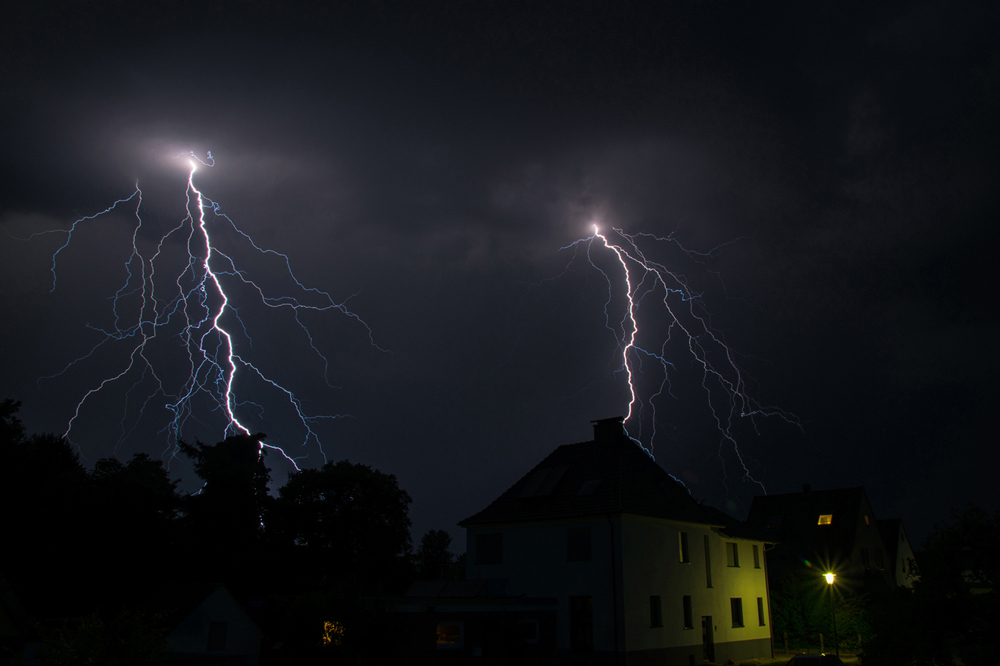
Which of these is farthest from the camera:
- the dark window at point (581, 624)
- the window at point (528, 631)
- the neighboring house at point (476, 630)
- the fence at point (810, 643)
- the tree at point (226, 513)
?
the tree at point (226, 513)

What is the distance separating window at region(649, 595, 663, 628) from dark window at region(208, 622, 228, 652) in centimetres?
1587

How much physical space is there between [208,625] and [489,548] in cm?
1100

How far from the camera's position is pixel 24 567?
74.3 feet

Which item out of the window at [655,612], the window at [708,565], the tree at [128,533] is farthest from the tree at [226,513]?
the window at [708,565]

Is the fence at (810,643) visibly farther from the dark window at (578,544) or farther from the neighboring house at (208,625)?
the neighboring house at (208,625)

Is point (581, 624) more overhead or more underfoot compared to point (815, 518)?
more underfoot

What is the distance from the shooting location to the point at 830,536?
34219 millimetres

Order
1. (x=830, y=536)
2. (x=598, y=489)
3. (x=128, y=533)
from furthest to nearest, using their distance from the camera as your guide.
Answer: (x=830, y=536) < (x=128, y=533) < (x=598, y=489)

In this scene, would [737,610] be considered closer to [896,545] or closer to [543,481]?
[543,481]

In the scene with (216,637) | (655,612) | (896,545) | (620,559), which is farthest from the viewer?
(896,545)

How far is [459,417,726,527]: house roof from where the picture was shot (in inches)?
802

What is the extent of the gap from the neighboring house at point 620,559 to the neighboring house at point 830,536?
1026 cm

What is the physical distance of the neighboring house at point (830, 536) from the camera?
1298 inches

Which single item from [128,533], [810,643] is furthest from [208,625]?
[810,643]
